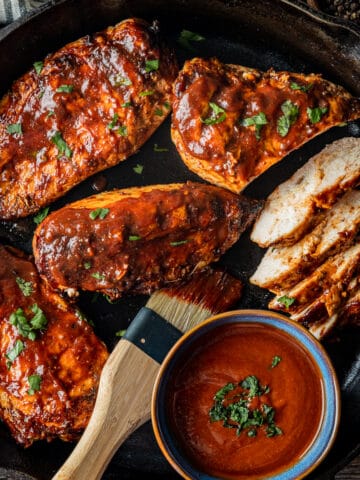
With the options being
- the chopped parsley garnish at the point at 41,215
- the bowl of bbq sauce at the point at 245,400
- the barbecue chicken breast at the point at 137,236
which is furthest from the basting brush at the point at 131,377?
the chopped parsley garnish at the point at 41,215

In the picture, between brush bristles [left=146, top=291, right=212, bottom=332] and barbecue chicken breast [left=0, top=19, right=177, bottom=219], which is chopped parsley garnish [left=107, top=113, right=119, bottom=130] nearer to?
barbecue chicken breast [left=0, top=19, right=177, bottom=219]

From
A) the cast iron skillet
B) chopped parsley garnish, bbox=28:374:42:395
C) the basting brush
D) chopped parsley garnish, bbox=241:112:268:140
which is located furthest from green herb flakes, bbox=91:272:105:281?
chopped parsley garnish, bbox=241:112:268:140

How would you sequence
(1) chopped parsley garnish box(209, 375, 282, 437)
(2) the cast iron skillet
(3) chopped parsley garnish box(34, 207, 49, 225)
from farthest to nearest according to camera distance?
(3) chopped parsley garnish box(34, 207, 49, 225), (2) the cast iron skillet, (1) chopped parsley garnish box(209, 375, 282, 437)

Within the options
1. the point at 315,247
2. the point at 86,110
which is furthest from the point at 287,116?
the point at 86,110

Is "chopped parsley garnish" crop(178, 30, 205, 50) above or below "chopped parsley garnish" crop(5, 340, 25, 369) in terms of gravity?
above

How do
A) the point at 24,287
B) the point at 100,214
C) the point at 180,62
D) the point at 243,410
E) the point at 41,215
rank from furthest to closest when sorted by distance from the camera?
the point at 180,62 → the point at 41,215 → the point at 24,287 → the point at 100,214 → the point at 243,410


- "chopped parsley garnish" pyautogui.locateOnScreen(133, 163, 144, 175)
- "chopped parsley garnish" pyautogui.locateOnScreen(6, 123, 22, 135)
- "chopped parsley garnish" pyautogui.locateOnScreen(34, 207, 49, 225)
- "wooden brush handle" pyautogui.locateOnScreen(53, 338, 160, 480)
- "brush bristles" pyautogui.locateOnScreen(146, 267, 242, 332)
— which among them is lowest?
"wooden brush handle" pyautogui.locateOnScreen(53, 338, 160, 480)

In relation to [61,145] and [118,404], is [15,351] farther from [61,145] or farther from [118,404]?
[61,145]
